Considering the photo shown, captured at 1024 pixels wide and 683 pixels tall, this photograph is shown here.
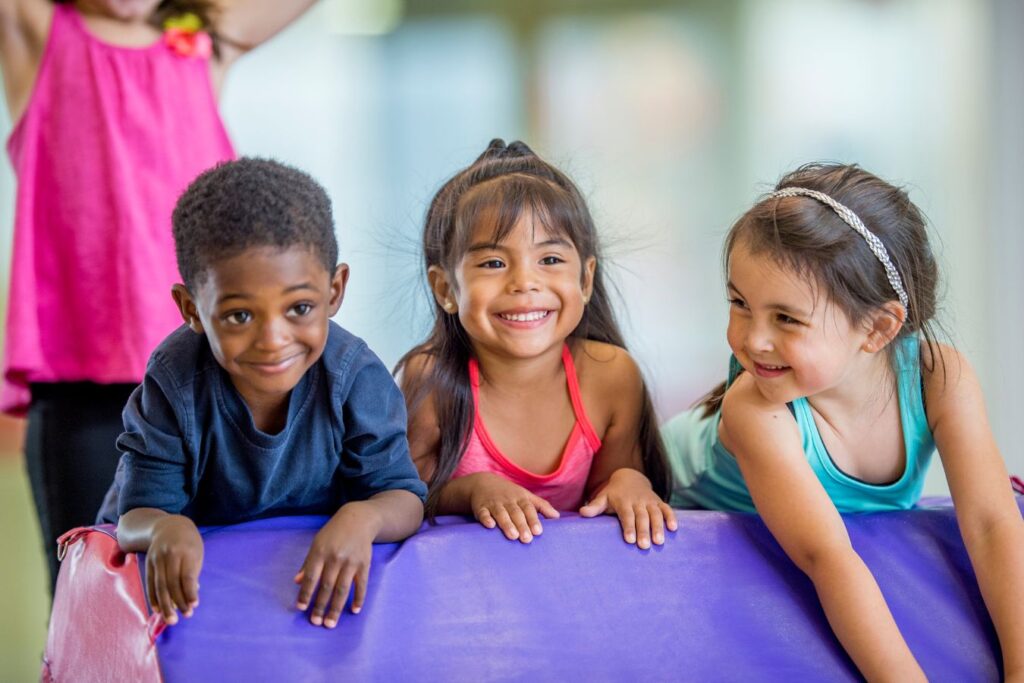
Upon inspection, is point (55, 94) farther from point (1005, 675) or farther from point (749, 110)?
point (749, 110)

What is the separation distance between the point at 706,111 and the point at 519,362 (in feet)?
7.69

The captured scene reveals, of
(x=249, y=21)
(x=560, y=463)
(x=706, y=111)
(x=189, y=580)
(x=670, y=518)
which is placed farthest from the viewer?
(x=706, y=111)

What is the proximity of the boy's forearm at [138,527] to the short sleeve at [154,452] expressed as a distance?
0.02 metres

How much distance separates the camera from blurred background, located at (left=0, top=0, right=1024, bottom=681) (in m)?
3.62

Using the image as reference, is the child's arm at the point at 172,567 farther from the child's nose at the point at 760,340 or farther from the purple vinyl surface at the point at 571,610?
the child's nose at the point at 760,340

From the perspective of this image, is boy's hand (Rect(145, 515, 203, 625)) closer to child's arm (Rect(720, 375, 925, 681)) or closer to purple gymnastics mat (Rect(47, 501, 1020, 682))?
purple gymnastics mat (Rect(47, 501, 1020, 682))

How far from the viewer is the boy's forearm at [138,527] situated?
4.13 feet

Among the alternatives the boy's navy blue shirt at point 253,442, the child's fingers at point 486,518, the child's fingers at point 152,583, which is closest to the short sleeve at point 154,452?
the boy's navy blue shirt at point 253,442

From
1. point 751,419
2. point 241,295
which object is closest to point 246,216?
point 241,295

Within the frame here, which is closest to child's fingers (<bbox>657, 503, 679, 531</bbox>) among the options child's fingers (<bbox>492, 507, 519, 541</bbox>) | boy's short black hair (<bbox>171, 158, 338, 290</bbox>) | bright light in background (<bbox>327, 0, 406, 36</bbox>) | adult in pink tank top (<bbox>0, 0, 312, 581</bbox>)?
child's fingers (<bbox>492, 507, 519, 541</bbox>)

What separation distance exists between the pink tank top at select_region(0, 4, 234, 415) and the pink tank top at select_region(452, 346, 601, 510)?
557mm

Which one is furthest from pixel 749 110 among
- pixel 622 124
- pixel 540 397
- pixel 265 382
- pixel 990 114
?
pixel 265 382

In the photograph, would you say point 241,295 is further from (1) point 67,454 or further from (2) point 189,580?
(1) point 67,454

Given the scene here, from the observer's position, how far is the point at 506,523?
1389mm
